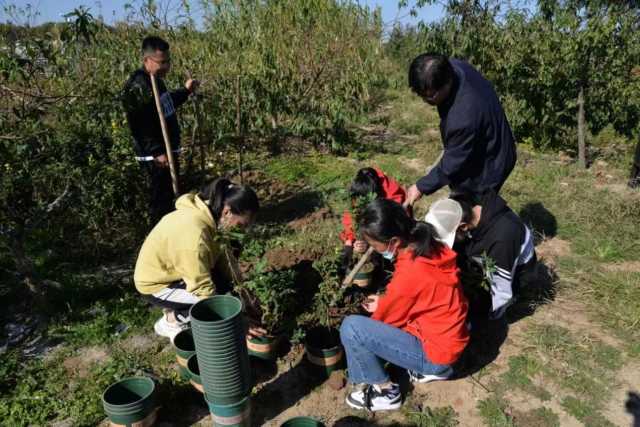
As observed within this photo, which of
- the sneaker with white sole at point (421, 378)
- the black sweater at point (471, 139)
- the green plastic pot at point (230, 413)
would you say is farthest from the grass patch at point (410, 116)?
the green plastic pot at point (230, 413)

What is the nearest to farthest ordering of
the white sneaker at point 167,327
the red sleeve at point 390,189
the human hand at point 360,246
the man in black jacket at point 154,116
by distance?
the white sneaker at point 167,327, the human hand at point 360,246, the red sleeve at point 390,189, the man in black jacket at point 154,116

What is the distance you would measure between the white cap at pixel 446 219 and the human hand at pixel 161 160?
8.36ft

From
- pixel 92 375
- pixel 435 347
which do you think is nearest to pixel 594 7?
pixel 435 347

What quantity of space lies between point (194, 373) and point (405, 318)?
1243 mm

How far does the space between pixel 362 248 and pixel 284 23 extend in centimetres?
448

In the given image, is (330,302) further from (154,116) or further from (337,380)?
(154,116)

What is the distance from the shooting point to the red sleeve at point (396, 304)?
2.39 m

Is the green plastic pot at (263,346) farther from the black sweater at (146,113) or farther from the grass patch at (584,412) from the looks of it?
the black sweater at (146,113)

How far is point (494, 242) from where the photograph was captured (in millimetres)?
2924

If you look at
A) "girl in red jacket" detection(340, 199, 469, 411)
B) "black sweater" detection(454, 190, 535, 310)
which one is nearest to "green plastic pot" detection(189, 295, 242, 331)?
"girl in red jacket" detection(340, 199, 469, 411)

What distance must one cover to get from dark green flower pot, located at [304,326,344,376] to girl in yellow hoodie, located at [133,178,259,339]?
714mm

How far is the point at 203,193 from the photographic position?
9.25ft

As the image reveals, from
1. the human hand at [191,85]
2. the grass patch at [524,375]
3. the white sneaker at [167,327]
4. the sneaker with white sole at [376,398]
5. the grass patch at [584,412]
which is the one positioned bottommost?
the grass patch at [584,412]

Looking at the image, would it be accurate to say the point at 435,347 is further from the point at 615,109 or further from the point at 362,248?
the point at 615,109
